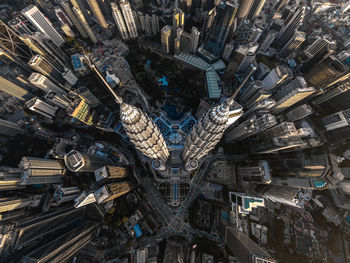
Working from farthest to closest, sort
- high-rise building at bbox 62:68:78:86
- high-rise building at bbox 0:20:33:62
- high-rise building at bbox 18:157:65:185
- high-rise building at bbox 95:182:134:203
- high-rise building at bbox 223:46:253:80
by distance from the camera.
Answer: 1. high-rise building at bbox 62:68:78:86
2. high-rise building at bbox 223:46:253:80
3. high-rise building at bbox 0:20:33:62
4. high-rise building at bbox 18:157:65:185
5. high-rise building at bbox 95:182:134:203

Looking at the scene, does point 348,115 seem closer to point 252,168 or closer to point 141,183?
point 252,168

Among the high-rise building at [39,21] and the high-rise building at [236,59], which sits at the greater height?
the high-rise building at [39,21]

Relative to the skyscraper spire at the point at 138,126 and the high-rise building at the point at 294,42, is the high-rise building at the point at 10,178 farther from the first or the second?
the high-rise building at the point at 294,42

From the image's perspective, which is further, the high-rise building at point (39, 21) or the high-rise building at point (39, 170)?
the high-rise building at point (39, 21)

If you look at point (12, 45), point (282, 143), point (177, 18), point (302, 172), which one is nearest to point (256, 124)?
point (282, 143)

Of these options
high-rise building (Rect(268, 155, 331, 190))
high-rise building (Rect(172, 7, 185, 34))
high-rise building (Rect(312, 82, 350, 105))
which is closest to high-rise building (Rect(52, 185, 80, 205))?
high-rise building (Rect(268, 155, 331, 190))

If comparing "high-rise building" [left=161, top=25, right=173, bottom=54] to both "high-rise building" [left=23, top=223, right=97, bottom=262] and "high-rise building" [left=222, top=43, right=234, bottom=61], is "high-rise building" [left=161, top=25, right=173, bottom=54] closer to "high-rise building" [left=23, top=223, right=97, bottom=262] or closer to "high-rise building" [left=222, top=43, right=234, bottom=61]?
"high-rise building" [left=222, top=43, right=234, bottom=61]

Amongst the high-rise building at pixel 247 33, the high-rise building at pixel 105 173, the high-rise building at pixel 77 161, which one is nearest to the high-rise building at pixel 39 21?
the high-rise building at pixel 77 161

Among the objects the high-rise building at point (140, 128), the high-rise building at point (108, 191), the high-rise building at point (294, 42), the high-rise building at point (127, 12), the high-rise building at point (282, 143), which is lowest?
the high-rise building at point (108, 191)
